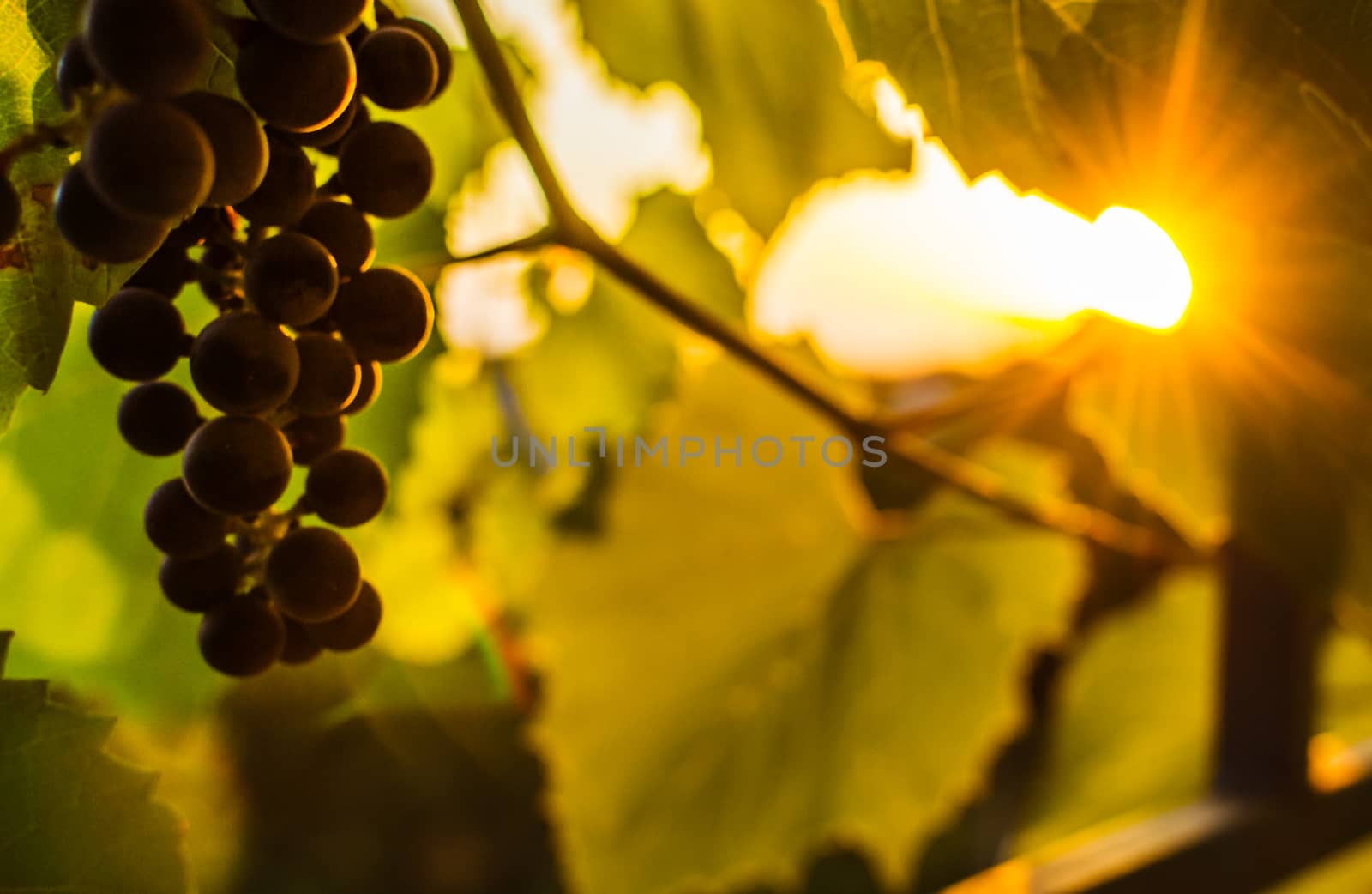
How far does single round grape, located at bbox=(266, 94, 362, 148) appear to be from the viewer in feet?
0.70

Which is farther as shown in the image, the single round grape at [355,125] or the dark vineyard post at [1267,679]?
the dark vineyard post at [1267,679]

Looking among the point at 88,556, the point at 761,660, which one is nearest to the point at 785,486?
the point at 761,660

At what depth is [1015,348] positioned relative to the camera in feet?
2.27

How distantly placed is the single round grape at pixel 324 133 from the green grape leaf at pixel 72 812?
0.40 feet

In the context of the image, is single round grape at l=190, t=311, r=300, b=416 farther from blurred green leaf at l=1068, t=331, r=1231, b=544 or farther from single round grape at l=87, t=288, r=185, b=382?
blurred green leaf at l=1068, t=331, r=1231, b=544

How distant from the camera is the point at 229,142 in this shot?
0.18 metres

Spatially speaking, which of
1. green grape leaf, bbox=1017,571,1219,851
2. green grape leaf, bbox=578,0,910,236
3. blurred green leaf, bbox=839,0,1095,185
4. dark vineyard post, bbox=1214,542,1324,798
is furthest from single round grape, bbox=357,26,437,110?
green grape leaf, bbox=1017,571,1219,851

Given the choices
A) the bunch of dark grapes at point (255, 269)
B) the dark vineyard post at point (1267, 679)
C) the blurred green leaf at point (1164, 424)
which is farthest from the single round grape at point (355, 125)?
the dark vineyard post at point (1267, 679)

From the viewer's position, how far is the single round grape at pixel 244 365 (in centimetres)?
20

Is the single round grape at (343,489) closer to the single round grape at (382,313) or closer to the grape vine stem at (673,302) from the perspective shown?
the single round grape at (382,313)

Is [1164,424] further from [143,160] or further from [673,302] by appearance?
[143,160]

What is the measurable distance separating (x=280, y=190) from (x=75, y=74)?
0.04 m

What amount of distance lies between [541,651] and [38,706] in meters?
0.47

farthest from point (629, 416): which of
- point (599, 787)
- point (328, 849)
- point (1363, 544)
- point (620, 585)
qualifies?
point (328, 849)
